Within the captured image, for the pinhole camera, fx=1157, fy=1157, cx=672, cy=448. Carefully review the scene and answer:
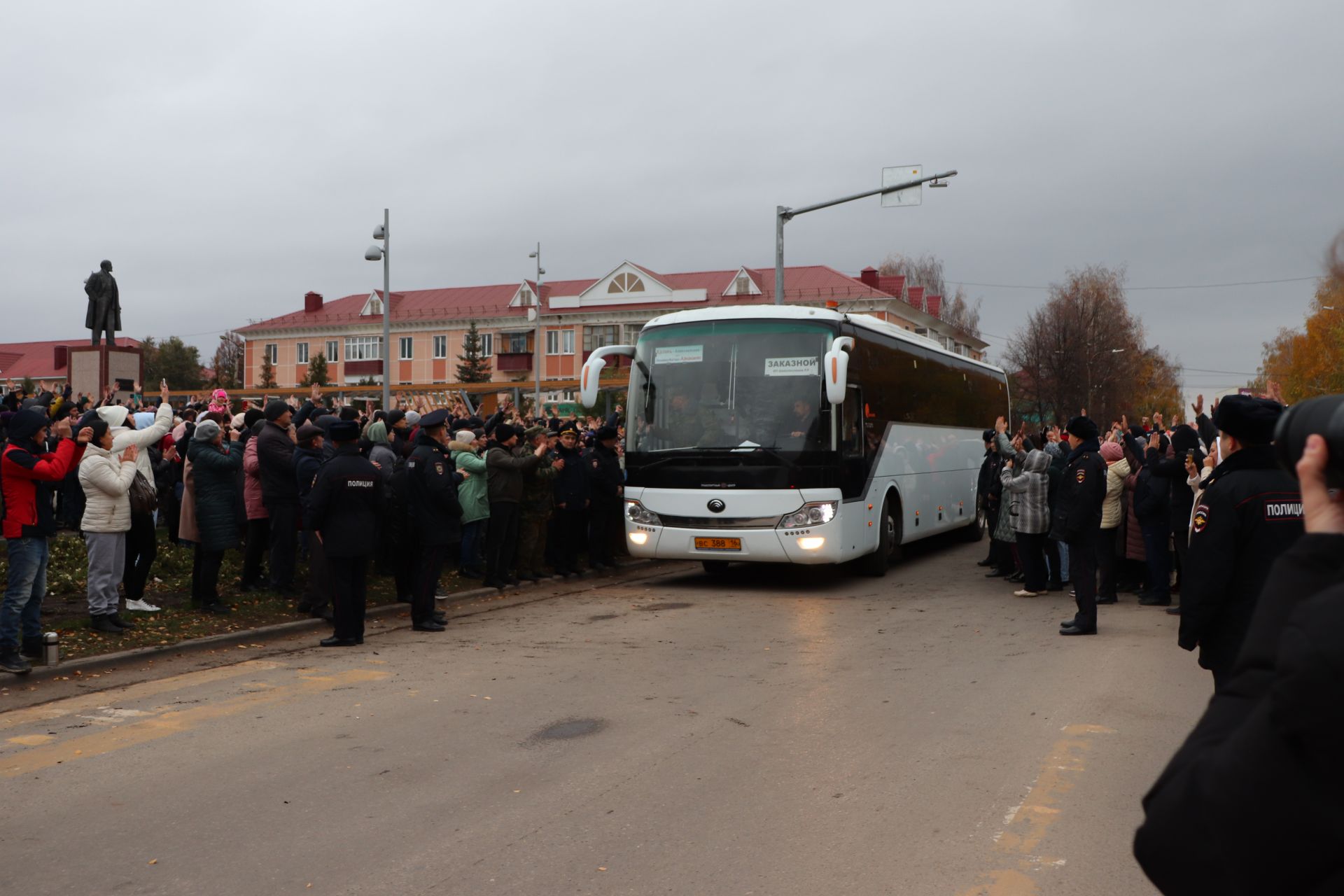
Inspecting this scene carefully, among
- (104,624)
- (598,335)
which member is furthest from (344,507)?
(598,335)

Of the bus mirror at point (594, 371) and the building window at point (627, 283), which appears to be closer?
the bus mirror at point (594, 371)

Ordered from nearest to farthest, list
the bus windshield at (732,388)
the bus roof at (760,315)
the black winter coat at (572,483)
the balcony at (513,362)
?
1. the bus windshield at (732,388)
2. the bus roof at (760,315)
3. the black winter coat at (572,483)
4. the balcony at (513,362)

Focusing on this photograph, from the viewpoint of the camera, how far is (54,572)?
1254cm

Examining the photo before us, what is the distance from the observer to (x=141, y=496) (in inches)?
402

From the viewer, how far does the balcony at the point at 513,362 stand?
79562 mm

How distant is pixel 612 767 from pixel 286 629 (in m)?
5.73

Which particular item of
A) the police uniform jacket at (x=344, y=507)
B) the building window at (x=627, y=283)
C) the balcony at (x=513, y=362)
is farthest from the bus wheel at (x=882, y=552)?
the balcony at (x=513, y=362)

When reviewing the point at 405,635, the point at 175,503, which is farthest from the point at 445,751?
the point at 175,503

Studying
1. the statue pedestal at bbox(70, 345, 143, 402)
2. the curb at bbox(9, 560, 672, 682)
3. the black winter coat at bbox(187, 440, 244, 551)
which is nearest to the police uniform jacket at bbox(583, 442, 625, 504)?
the curb at bbox(9, 560, 672, 682)

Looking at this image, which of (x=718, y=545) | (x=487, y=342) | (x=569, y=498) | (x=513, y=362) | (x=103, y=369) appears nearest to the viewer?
(x=718, y=545)

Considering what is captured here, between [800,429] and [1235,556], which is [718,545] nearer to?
[800,429]

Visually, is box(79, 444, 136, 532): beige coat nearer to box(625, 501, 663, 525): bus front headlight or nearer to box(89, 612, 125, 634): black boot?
box(89, 612, 125, 634): black boot

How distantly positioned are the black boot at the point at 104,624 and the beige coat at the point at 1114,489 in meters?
10.3

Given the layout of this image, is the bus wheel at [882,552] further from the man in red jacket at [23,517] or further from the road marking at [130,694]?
the man in red jacket at [23,517]
